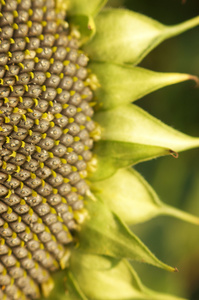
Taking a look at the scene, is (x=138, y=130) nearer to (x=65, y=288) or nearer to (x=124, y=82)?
(x=124, y=82)

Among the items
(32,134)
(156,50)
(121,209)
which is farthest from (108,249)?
(156,50)

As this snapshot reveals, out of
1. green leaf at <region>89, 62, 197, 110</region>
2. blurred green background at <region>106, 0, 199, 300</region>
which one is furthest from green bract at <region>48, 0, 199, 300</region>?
blurred green background at <region>106, 0, 199, 300</region>

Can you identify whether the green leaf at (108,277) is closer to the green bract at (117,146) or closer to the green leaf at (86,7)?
the green bract at (117,146)

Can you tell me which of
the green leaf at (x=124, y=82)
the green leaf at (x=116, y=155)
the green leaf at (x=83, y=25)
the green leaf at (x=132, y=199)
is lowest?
the green leaf at (x=132, y=199)

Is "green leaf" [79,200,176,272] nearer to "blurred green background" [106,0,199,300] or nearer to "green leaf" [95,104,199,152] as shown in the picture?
"green leaf" [95,104,199,152]

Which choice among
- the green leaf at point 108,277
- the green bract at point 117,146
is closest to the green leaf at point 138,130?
the green bract at point 117,146

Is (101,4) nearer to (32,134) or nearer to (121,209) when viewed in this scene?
(32,134)

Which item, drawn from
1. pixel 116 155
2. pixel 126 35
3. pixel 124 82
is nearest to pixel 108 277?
pixel 116 155
